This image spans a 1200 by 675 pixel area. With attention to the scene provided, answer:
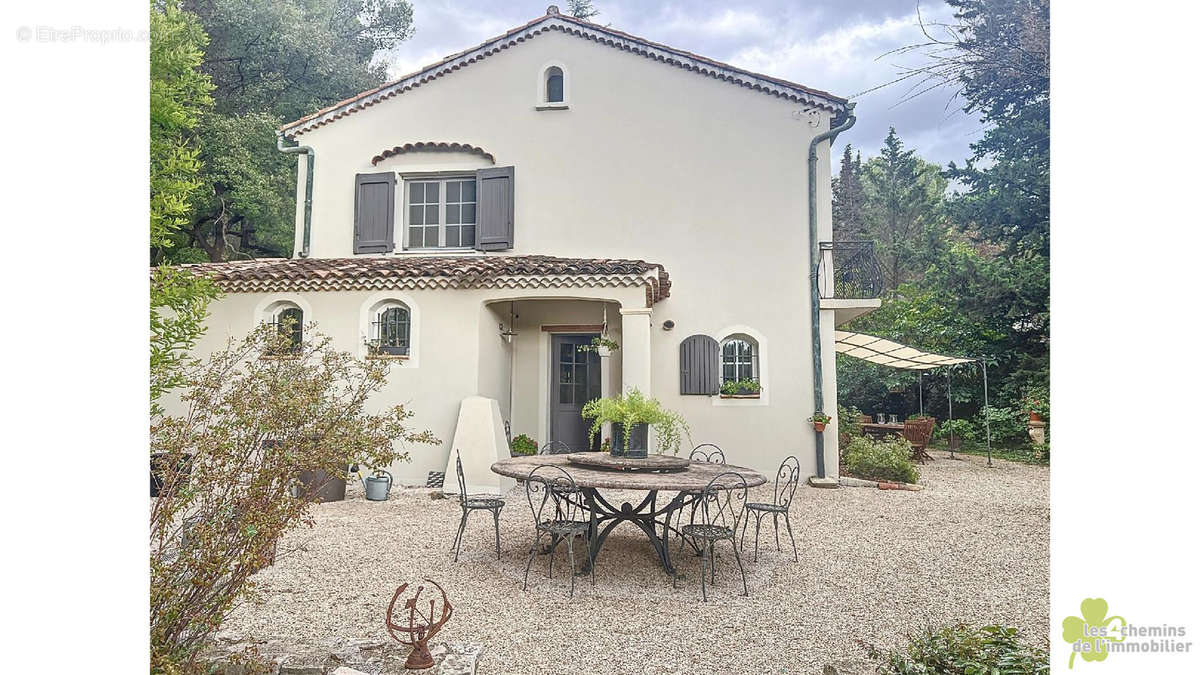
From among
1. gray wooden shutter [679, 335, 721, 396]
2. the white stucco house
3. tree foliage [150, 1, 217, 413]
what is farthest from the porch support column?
tree foliage [150, 1, 217, 413]

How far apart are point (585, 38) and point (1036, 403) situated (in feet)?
38.5

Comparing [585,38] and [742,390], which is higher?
[585,38]

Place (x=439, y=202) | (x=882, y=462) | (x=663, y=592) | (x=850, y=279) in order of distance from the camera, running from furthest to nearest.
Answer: (x=439, y=202), (x=850, y=279), (x=882, y=462), (x=663, y=592)

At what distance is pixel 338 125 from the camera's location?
10.4 metres

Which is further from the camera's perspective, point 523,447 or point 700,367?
point 523,447

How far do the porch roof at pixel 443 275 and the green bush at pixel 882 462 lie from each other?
431cm

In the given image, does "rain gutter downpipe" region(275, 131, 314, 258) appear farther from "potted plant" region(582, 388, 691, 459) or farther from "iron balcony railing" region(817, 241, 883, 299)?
"iron balcony railing" region(817, 241, 883, 299)

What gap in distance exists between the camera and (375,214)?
10117 millimetres

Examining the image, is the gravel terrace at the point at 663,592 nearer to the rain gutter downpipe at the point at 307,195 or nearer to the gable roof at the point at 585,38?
the rain gutter downpipe at the point at 307,195


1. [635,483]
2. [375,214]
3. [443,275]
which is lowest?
[635,483]

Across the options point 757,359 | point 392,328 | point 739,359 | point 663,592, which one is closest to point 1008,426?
point 757,359

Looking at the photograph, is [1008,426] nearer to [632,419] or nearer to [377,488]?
[632,419]
